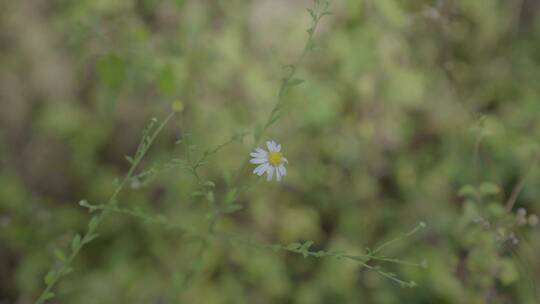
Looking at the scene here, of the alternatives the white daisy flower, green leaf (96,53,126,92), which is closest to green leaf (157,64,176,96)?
green leaf (96,53,126,92)

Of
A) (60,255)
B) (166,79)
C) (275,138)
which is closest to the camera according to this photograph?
(60,255)

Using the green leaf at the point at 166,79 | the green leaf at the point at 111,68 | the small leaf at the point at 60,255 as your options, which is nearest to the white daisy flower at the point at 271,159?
the small leaf at the point at 60,255

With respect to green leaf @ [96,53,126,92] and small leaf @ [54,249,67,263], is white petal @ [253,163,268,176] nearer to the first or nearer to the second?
small leaf @ [54,249,67,263]

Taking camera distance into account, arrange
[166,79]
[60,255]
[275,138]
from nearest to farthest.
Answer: [60,255]
[166,79]
[275,138]

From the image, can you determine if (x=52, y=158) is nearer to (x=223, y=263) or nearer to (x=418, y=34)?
(x=223, y=263)

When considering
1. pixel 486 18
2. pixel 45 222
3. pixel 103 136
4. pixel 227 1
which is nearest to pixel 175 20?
pixel 227 1

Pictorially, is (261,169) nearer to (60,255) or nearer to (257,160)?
(257,160)

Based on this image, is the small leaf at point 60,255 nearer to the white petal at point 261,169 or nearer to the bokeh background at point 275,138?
the white petal at point 261,169

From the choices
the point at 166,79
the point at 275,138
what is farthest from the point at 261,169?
the point at 275,138
